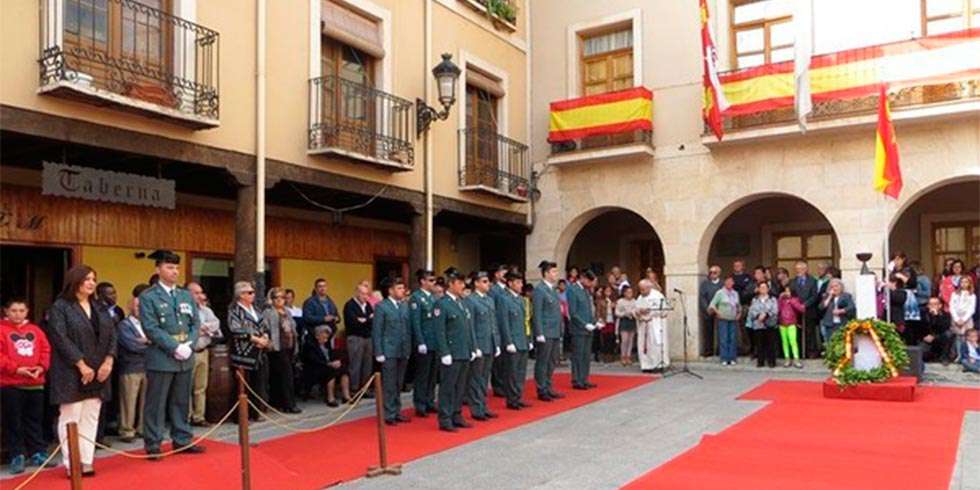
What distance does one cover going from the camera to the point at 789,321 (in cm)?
1342

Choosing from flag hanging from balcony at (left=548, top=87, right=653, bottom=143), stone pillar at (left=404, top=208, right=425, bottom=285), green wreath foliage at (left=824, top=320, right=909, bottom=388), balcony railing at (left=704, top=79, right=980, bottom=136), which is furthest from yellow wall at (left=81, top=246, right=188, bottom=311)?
balcony railing at (left=704, top=79, right=980, bottom=136)

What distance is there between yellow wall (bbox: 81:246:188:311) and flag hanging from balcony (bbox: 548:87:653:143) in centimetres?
768

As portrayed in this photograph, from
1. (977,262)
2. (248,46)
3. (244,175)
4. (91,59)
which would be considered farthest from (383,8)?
(977,262)

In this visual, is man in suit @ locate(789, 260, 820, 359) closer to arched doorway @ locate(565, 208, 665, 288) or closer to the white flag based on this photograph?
the white flag

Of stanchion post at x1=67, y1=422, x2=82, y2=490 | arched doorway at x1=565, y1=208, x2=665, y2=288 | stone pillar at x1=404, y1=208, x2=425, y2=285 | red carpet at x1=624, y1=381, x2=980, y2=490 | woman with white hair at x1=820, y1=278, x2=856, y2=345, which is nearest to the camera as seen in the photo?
stanchion post at x1=67, y1=422, x2=82, y2=490

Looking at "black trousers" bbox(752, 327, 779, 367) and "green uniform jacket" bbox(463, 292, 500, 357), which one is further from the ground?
"green uniform jacket" bbox(463, 292, 500, 357)

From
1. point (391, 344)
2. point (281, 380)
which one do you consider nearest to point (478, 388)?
point (391, 344)

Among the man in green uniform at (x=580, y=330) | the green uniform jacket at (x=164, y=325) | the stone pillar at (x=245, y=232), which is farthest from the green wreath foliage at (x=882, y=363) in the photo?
the green uniform jacket at (x=164, y=325)

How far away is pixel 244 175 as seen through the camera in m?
10.1

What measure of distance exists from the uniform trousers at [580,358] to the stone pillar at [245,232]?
177 inches

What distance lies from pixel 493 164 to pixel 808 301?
18.7ft

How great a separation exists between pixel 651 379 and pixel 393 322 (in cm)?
501

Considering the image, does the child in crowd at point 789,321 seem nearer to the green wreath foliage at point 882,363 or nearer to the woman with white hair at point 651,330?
the woman with white hair at point 651,330

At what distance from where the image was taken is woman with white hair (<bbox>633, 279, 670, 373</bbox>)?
13.5m
